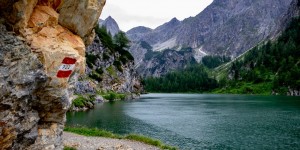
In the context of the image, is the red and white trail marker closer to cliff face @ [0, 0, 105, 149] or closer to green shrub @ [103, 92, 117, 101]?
cliff face @ [0, 0, 105, 149]

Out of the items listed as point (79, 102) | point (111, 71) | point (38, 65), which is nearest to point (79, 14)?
point (38, 65)

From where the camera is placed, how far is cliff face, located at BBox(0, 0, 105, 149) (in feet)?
47.3

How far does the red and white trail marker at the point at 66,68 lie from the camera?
17337 millimetres

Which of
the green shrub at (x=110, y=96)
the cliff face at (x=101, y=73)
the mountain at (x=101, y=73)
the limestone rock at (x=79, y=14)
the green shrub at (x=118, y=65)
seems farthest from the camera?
the green shrub at (x=118, y=65)

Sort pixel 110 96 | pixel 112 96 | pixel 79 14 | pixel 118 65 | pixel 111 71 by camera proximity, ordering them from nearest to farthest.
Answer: pixel 79 14 → pixel 110 96 → pixel 112 96 → pixel 111 71 → pixel 118 65

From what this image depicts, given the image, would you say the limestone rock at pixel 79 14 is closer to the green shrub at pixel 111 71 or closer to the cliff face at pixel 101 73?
the cliff face at pixel 101 73

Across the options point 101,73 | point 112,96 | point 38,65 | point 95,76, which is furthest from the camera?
point 101,73

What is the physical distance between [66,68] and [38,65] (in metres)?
2.15

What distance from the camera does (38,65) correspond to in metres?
15.9

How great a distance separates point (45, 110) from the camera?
1742 cm

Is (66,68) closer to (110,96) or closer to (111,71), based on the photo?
(110,96)

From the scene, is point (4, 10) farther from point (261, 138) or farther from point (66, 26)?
point (261, 138)

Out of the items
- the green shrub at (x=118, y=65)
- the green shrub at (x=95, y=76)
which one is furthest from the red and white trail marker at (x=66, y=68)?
the green shrub at (x=118, y=65)

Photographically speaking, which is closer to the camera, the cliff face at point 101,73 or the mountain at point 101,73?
the mountain at point 101,73
